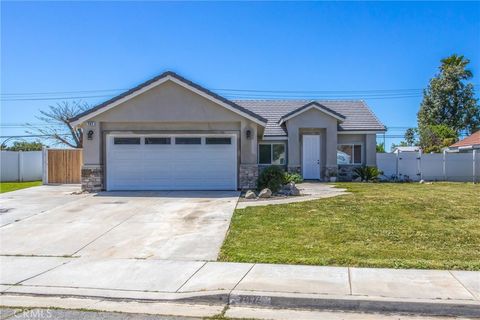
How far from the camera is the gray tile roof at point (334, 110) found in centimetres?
2395

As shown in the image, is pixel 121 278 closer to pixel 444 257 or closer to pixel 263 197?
pixel 444 257

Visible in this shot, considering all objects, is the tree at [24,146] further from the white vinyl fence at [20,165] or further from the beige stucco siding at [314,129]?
the beige stucco siding at [314,129]

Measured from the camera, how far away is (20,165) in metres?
25.9

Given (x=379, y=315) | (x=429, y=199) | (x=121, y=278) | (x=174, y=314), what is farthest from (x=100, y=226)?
(x=429, y=199)

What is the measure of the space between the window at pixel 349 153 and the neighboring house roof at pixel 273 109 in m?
1.08

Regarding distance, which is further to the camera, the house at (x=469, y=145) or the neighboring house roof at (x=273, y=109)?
the house at (x=469, y=145)

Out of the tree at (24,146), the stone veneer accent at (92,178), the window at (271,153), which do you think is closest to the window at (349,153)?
the window at (271,153)

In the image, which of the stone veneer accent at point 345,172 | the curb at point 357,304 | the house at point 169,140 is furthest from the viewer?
the stone veneer accent at point 345,172

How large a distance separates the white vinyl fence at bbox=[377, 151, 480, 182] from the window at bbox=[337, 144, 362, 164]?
6.08 ft

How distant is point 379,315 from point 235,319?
1.80 meters

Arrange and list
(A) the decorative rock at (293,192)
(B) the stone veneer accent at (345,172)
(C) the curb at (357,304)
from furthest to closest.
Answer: (B) the stone veneer accent at (345,172) → (A) the decorative rock at (293,192) → (C) the curb at (357,304)

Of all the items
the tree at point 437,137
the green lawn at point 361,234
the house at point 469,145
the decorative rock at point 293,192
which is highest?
the tree at point 437,137

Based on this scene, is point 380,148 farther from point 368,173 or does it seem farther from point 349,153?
point 368,173

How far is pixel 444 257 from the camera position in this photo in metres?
7.51
